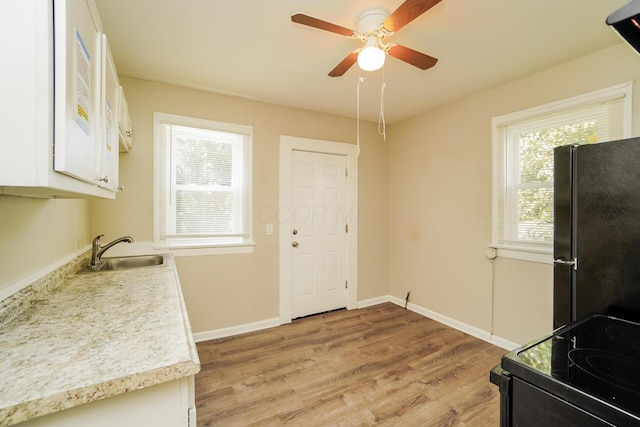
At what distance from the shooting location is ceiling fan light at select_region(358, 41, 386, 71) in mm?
1549

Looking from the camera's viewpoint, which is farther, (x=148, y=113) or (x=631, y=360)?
(x=148, y=113)

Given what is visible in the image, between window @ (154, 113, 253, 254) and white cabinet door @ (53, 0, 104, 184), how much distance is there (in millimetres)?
1601

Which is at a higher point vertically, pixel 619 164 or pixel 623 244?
pixel 619 164

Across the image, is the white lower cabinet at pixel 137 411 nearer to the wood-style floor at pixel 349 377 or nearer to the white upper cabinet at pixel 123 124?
the wood-style floor at pixel 349 377

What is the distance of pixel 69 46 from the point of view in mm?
770

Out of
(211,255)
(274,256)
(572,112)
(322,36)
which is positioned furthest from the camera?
(274,256)

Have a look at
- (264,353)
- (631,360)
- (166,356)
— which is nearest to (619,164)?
(631,360)

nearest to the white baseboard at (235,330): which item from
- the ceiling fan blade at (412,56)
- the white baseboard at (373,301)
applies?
the white baseboard at (373,301)

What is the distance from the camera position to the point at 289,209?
10.6 feet

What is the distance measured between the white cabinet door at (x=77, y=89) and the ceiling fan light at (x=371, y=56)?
4.18 feet

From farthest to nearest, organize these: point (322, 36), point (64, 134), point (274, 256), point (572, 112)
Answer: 1. point (274, 256)
2. point (572, 112)
3. point (322, 36)
4. point (64, 134)

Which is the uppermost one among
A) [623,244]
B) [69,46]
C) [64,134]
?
[69,46]

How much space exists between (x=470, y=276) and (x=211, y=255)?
2790mm

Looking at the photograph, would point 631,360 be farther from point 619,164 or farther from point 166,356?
point 166,356
